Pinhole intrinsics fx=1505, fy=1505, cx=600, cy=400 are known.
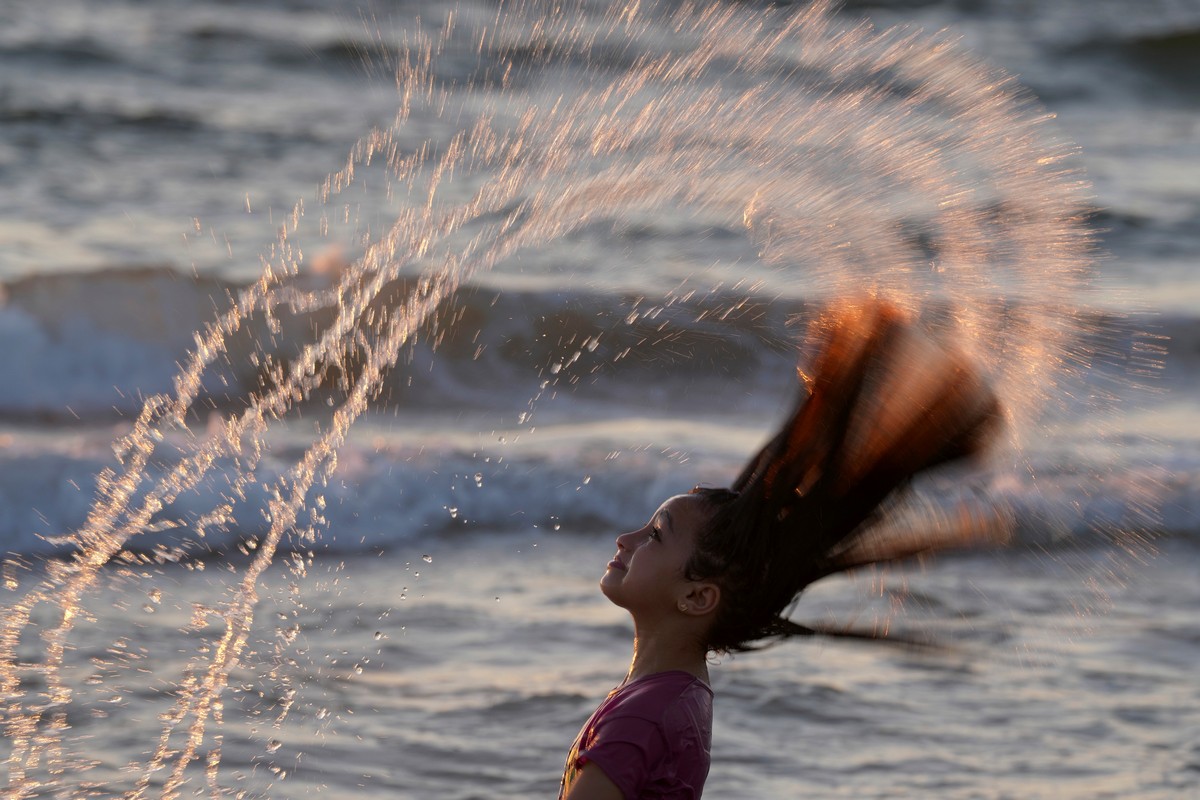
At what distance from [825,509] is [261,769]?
2112mm

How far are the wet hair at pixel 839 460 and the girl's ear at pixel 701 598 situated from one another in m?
0.01

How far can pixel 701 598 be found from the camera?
7.95 feet

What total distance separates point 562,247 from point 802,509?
7.51m

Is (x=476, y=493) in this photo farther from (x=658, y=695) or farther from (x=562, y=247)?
(x=658, y=695)

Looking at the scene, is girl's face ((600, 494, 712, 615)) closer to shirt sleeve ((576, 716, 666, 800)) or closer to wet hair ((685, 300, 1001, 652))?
wet hair ((685, 300, 1001, 652))

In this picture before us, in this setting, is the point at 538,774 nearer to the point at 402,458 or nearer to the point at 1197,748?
the point at 1197,748

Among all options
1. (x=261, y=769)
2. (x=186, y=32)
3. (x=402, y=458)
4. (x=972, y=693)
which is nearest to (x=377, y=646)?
(x=261, y=769)

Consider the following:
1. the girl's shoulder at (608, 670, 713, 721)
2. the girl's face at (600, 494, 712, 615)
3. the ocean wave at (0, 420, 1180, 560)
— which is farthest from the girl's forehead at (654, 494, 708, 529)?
the ocean wave at (0, 420, 1180, 560)

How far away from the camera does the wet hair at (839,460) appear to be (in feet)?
7.84

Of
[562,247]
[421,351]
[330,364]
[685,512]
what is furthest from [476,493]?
[685,512]

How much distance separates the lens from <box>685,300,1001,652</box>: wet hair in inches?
94.1

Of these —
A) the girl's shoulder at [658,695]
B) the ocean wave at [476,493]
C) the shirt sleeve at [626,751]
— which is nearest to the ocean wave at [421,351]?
the ocean wave at [476,493]

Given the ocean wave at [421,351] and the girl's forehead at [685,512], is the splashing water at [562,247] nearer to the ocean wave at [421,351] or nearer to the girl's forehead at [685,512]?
the ocean wave at [421,351]

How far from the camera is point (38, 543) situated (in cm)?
619
